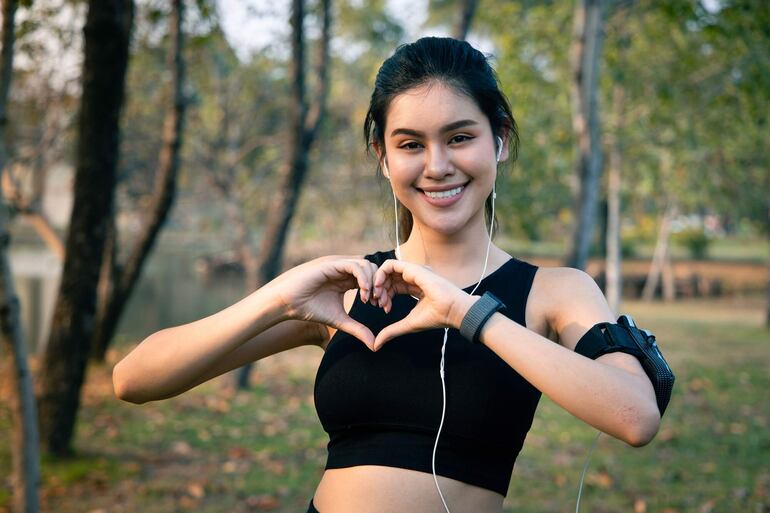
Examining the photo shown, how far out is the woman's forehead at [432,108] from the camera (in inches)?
83.0

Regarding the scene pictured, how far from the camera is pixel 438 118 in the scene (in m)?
2.11

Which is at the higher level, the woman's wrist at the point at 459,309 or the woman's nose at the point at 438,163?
the woman's nose at the point at 438,163

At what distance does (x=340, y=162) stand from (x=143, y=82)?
195 inches

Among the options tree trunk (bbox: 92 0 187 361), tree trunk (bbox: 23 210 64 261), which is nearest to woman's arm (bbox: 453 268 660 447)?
tree trunk (bbox: 92 0 187 361)

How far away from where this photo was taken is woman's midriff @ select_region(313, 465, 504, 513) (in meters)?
2.08

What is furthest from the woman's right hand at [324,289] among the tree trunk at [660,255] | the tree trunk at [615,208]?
the tree trunk at [660,255]

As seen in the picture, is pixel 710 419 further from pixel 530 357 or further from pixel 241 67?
pixel 241 67

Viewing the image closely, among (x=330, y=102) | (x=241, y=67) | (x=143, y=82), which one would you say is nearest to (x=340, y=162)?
(x=330, y=102)

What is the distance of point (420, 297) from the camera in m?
2.13

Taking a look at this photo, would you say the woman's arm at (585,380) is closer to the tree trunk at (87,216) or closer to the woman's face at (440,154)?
the woman's face at (440,154)

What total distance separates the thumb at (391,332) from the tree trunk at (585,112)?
21.2 feet

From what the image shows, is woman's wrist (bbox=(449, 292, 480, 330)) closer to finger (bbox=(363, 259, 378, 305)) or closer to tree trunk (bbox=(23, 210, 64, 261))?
finger (bbox=(363, 259, 378, 305))

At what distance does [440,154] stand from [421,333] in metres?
0.47

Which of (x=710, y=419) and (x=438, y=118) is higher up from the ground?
(x=438, y=118)
